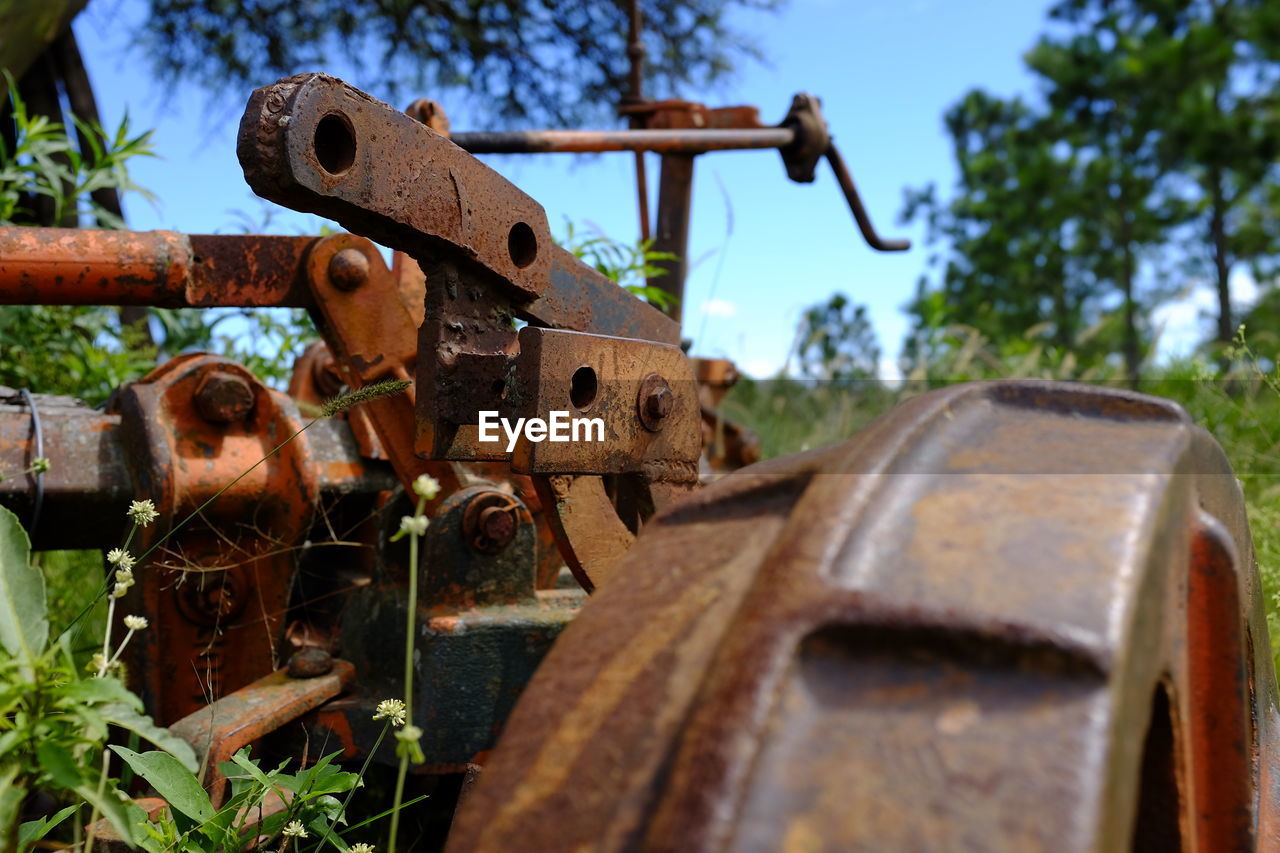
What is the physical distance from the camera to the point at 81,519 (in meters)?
1.72

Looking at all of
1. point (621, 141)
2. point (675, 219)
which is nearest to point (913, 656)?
point (621, 141)

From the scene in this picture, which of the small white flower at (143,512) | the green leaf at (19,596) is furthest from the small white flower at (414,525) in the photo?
the small white flower at (143,512)

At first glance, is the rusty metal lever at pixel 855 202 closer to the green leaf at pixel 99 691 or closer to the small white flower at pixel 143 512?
the small white flower at pixel 143 512

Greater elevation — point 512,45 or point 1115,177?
point 1115,177

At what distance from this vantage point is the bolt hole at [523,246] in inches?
59.0

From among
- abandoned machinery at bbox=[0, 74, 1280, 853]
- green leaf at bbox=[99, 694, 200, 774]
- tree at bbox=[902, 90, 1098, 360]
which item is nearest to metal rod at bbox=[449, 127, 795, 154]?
abandoned machinery at bbox=[0, 74, 1280, 853]

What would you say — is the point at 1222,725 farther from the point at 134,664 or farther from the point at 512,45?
the point at 512,45

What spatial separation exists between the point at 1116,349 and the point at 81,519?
84.4 ft

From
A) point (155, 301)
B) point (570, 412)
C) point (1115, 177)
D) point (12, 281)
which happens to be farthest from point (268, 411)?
point (1115, 177)

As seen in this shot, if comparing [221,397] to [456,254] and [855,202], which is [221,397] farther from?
[855,202]

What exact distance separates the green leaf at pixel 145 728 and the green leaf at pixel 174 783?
0.12m

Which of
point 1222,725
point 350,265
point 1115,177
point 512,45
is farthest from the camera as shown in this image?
point 1115,177

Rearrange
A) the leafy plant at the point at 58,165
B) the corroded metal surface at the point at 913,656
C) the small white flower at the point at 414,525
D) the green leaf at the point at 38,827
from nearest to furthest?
1. the corroded metal surface at the point at 913,656
2. the small white flower at the point at 414,525
3. the green leaf at the point at 38,827
4. the leafy plant at the point at 58,165

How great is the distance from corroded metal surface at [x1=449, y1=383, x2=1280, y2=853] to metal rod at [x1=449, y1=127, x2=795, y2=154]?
138 centimetres
